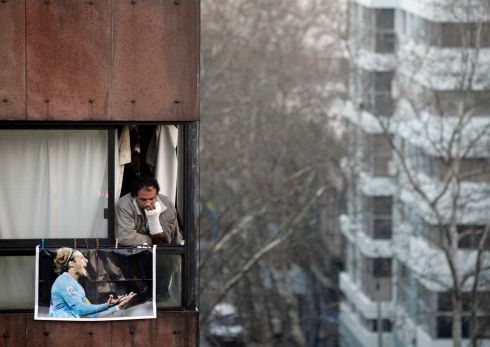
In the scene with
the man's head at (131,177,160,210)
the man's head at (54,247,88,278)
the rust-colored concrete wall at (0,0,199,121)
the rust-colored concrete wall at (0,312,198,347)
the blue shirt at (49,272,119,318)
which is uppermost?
the rust-colored concrete wall at (0,0,199,121)

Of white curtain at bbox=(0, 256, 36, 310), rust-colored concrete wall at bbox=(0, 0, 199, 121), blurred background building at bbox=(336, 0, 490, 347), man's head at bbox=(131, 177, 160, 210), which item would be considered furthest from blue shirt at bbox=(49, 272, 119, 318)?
blurred background building at bbox=(336, 0, 490, 347)

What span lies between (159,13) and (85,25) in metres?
0.67

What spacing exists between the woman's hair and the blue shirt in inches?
2.1

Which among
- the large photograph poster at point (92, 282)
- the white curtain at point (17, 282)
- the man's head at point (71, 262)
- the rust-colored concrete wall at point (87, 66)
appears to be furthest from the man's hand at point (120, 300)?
the rust-colored concrete wall at point (87, 66)

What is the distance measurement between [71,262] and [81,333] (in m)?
0.64

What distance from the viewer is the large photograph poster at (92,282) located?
1114 centimetres

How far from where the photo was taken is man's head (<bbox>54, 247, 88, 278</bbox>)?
11.2 m

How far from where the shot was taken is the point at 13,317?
1113 cm

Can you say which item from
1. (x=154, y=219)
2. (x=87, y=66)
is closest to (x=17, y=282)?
(x=154, y=219)

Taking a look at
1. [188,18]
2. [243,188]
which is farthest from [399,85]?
[188,18]

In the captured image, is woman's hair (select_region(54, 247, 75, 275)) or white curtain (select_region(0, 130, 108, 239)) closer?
woman's hair (select_region(54, 247, 75, 275))

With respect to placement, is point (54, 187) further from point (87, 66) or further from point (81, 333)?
point (81, 333)

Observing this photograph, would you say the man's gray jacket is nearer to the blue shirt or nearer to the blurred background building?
the blue shirt

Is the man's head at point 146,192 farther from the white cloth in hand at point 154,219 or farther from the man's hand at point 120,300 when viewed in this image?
the man's hand at point 120,300
